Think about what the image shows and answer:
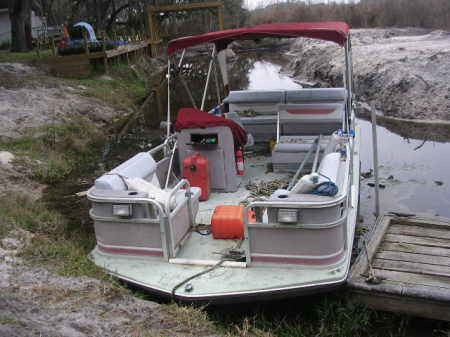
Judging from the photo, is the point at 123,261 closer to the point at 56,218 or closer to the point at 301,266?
the point at 301,266

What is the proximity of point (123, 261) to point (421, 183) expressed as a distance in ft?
20.0

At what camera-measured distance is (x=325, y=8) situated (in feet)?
133

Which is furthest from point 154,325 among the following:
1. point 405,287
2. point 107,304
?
point 405,287

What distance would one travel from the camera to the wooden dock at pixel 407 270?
15.2 feet

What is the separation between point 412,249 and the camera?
223 inches

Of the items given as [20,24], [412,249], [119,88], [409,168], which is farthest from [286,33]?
[20,24]

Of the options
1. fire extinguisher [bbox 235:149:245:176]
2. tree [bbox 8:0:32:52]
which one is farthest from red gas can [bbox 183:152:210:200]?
tree [bbox 8:0:32:52]

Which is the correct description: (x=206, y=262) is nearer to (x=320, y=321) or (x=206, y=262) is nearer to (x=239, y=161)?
(x=320, y=321)

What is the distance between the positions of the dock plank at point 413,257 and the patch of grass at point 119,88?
12.8 meters

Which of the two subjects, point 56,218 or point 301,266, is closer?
point 301,266

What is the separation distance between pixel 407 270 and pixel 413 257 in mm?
388

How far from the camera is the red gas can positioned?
6703 millimetres

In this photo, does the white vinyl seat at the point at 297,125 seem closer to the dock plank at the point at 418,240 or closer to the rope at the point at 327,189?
the dock plank at the point at 418,240

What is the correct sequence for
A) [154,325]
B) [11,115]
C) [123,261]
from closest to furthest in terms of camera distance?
[154,325]
[123,261]
[11,115]
